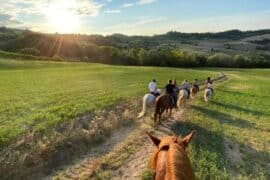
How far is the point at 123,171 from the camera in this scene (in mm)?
14477

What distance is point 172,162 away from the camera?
225 inches

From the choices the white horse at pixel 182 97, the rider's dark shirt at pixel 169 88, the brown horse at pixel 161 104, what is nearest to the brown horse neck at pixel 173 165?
the brown horse at pixel 161 104

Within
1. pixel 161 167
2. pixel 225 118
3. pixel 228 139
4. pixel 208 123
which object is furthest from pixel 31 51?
pixel 161 167

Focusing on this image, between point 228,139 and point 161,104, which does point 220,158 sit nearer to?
point 228,139

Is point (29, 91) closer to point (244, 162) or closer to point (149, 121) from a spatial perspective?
point (149, 121)

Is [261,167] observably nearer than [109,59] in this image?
Yes

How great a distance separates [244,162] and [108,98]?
51.7 ft

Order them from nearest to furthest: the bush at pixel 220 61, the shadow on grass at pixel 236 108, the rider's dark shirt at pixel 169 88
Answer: the rider's dark shirt at pixel 169 88 < the shadow on grass at pixel 236 108 < the bush at pixel 220 61

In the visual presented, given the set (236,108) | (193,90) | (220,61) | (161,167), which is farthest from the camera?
(220,61)

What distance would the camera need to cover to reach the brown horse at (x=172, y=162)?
18.1 feet

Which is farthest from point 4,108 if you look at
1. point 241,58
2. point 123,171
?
point 241,58

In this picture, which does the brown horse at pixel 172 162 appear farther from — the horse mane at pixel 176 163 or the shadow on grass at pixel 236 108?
the shadow on grass at pixel 236 108

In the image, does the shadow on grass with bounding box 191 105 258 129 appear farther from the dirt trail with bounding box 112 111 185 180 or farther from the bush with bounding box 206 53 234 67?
Answer: the bush with bounding box 206 53 234 67

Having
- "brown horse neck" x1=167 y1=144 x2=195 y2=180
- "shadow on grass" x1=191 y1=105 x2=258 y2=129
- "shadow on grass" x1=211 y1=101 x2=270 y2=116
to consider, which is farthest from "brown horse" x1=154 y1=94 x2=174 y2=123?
"brown horse neck" x1=167 y1=144 x2=195 y2=180
